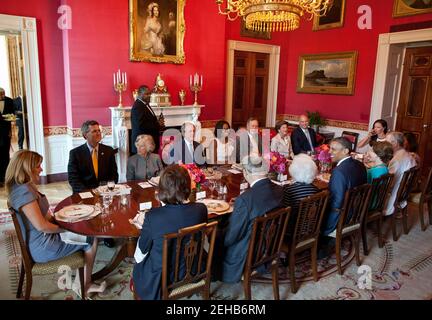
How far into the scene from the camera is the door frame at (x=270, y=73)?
7.18 meters

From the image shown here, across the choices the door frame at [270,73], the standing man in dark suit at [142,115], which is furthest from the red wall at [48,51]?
the door frame at [270,73]

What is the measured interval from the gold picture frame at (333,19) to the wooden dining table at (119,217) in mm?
4695

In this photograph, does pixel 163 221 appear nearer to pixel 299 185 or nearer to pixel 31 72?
pixel 299 185

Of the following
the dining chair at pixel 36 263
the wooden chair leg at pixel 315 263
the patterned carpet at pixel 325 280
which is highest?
the dining chair at pixel 36 263

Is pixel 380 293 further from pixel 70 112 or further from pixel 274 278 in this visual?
pixel 70 112

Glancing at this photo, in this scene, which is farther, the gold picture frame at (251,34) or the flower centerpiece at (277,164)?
the gold picture frame at (251,34)

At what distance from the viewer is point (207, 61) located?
651cm

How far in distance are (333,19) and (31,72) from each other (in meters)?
5.68

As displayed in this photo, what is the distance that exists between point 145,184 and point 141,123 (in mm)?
1903

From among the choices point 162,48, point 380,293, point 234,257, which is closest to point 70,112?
point 162,48

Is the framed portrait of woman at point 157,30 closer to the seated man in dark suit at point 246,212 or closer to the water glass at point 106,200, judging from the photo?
the water glass at point 106,200

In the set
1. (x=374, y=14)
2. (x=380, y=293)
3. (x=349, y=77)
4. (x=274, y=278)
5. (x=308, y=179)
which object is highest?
(x=374, y=14)

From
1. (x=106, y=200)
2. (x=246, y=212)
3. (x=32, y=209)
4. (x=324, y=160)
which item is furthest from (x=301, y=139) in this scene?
(x=32, y=209)

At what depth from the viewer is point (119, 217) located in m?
2.55
